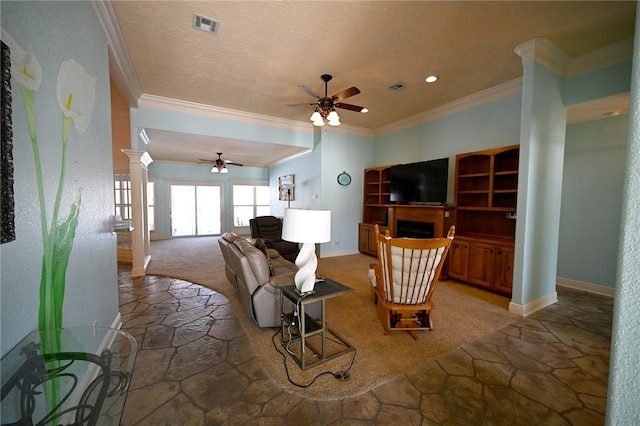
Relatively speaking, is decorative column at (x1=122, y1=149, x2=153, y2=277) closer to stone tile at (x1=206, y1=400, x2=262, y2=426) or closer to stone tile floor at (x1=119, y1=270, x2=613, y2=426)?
stone tile floor at (x1=119, y1=270, x2=613, y2=426)

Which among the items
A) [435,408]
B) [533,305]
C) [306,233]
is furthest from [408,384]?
[533,305]

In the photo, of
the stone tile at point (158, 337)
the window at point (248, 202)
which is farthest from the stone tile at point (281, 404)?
the window at point (248, 202)

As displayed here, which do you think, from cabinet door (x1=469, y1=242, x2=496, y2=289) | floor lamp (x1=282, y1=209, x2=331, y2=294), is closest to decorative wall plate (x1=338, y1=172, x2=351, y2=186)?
cabinet door (x1=469, y1=242, x2=496, y2=289)

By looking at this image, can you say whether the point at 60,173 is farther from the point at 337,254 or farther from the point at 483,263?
the point at 337,254

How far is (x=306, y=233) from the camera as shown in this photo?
6.40 feet

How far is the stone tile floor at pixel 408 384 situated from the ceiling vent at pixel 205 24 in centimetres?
311

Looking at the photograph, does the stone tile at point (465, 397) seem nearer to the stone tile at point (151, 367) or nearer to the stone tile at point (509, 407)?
the stone tile at point (509, 407)

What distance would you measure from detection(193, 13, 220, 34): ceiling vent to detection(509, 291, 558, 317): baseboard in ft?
14.9

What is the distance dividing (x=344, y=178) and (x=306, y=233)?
13.8 feet

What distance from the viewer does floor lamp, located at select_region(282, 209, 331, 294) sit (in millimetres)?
1950

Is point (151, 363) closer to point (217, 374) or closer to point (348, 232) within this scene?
point (217, 374)

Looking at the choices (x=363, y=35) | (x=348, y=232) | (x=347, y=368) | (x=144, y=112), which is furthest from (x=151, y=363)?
(x=348, y=232)

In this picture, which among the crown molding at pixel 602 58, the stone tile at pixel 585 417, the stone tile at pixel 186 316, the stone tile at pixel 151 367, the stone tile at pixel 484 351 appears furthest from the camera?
the stone tile at pixel 186 316

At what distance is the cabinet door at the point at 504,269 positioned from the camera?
3.32 meters
